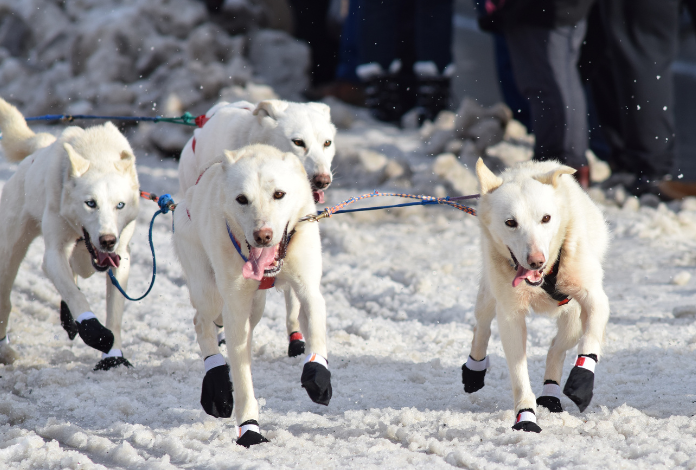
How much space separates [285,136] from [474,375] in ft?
4.86

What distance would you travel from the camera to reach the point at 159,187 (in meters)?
7.27

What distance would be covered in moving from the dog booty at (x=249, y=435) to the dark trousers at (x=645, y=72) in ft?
15.6

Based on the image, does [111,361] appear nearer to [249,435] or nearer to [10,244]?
[10,244]

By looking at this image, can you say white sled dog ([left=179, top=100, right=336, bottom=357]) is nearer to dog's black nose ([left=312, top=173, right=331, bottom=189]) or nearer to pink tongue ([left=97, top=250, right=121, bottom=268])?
dog's black nose ([left=312, top=173, right=331, bottom=189])

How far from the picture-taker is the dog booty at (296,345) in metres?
3.86

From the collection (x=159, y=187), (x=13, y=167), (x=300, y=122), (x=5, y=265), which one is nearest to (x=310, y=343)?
(x=300, y=122)

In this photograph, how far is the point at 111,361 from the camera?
364 cm

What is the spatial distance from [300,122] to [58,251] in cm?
133

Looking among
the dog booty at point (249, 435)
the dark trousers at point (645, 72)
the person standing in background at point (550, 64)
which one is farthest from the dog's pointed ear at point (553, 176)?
the dark trousers at point (645, 72)

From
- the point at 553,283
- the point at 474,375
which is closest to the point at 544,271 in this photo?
the point at 553,283

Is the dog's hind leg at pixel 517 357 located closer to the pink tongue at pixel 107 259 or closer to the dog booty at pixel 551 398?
the dog booty at pixel 551 398

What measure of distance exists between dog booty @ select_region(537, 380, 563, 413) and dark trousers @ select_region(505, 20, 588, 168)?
3.39 meters

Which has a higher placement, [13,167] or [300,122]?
[300,122]

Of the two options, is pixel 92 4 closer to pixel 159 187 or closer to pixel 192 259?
pixel 159 187
